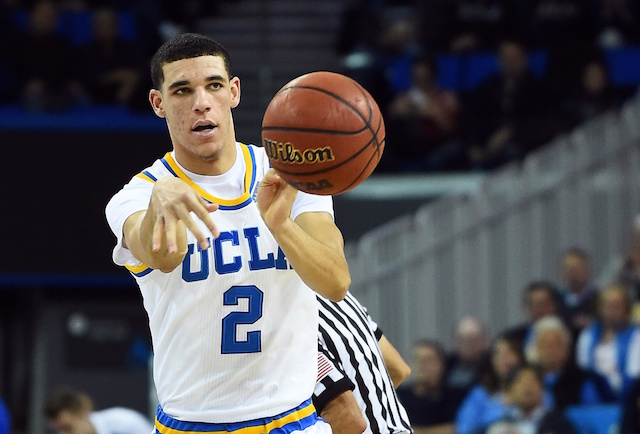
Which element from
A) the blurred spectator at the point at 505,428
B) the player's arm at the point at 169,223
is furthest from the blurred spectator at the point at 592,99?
the player's arm at the point at 169,223

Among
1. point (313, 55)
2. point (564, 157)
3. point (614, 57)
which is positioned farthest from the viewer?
point (313, 55)

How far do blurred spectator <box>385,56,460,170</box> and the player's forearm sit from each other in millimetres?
9373

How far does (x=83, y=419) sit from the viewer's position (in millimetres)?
9469

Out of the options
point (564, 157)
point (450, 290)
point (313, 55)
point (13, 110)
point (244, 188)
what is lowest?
point (244, 188)

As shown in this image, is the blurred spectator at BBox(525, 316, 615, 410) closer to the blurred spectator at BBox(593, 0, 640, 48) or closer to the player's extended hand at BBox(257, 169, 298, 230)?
the player's extended hand at BBox(257, 169, 298, 230)

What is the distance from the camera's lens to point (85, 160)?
45.6 ft

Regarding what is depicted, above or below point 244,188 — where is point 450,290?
above

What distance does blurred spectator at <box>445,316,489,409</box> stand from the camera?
10.9 metres

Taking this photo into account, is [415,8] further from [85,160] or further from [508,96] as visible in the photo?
[85,160]

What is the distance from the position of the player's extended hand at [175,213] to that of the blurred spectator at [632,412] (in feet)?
18.4

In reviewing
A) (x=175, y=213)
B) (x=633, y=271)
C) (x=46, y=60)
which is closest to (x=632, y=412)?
(x=633, y=271)

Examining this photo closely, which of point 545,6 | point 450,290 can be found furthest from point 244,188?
point 545,6

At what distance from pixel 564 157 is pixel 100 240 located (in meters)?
5.37

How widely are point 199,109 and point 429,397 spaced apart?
20.8ft
